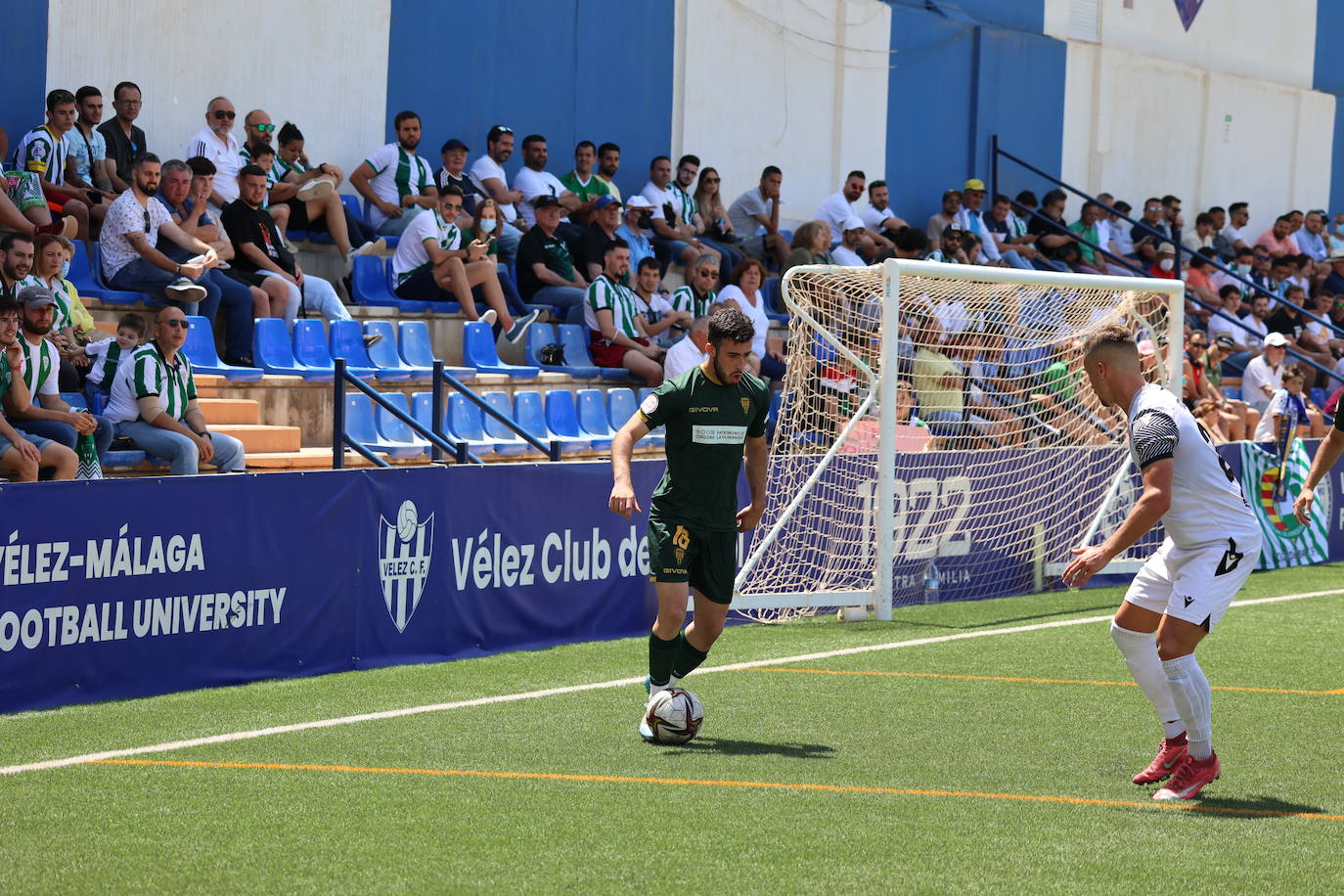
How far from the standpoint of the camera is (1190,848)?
601 cm

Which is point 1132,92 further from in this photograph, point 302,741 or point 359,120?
point 302,741

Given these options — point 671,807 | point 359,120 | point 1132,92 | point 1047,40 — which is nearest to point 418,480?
point 671,807

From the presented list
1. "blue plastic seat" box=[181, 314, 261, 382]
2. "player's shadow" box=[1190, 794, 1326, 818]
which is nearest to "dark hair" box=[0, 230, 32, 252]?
"blue plastic seat" box=[181, 314, 261, 382]

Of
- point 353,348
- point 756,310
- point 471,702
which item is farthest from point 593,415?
point 471,702

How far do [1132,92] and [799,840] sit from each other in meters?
24.0

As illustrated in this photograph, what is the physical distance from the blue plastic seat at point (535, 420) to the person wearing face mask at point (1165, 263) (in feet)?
43.8

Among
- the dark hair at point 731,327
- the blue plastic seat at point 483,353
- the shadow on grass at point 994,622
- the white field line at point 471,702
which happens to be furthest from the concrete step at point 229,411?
the dark hair at point 731,327

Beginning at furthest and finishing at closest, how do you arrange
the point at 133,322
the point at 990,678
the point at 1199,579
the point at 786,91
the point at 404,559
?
the point at 786,91 → the point at 133,322 → the point at 404,559 → the point at 990,678 → the point at 1199,579

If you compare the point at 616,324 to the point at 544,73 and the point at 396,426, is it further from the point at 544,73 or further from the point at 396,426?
the point at 544,73

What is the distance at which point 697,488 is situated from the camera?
8.08m

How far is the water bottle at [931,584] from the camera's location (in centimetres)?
1427

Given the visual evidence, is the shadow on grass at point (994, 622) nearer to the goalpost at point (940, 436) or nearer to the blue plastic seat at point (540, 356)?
the goalpost at point (940, 436)

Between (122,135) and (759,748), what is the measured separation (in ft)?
29.9

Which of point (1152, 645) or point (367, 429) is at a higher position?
point (367, 429)
